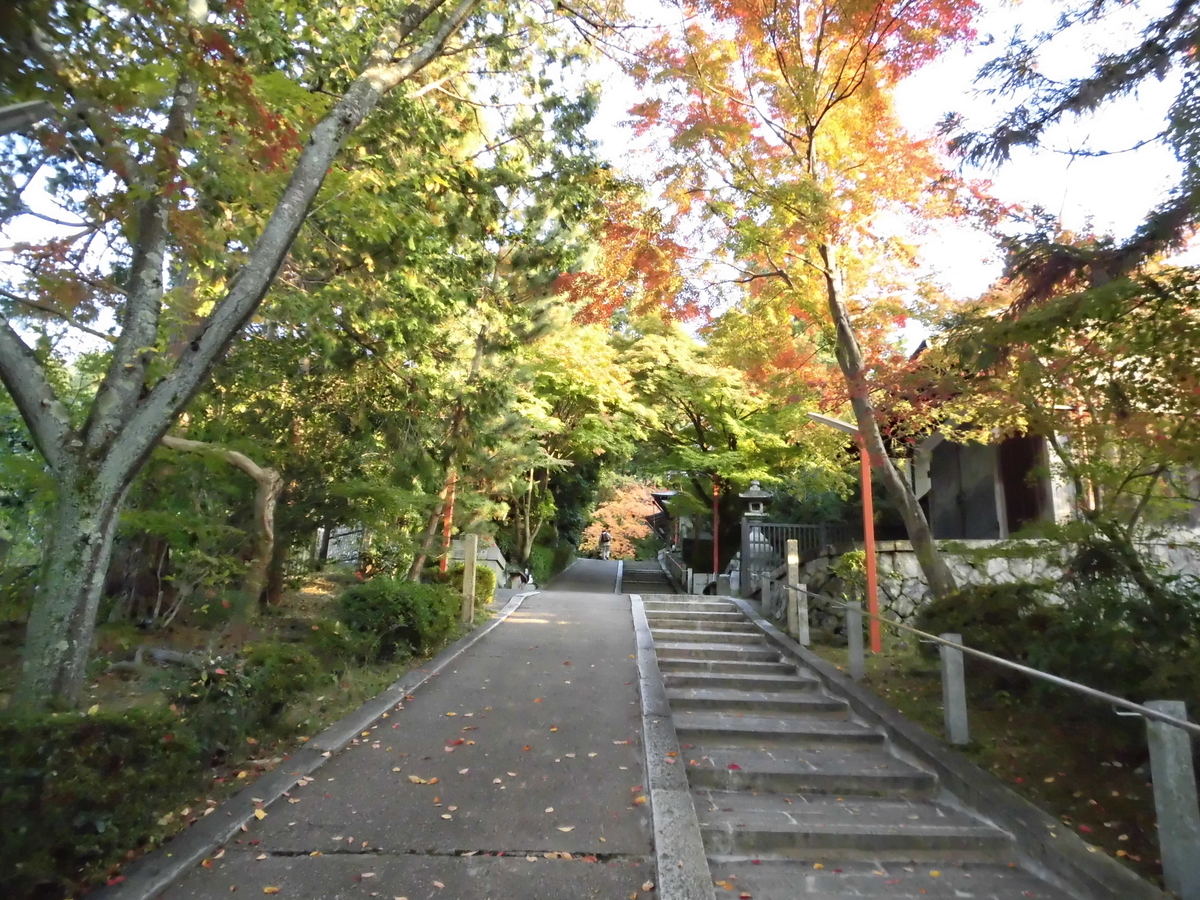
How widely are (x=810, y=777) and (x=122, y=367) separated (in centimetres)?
572

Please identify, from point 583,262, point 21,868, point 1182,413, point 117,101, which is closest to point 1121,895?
point 1182,413

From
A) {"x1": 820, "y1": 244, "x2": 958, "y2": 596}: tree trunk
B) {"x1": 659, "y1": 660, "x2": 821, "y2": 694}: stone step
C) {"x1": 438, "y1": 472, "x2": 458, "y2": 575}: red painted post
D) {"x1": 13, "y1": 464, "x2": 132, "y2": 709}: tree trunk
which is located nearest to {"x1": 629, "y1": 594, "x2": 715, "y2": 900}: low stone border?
{"x1": 659, "y1": 660, "x2": 821, "y2": 694}: stone step

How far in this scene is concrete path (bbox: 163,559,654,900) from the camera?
356cm

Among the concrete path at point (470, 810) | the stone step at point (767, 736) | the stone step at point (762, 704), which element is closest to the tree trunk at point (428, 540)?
the concrete path at point (470, 810)

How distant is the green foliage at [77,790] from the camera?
2.99m

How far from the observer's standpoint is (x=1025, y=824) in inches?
167

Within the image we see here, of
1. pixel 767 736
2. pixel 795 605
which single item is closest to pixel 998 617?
pixel 767 736

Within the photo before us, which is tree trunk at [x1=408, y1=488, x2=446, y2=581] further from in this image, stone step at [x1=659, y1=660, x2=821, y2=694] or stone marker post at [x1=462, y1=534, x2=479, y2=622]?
stone step at [x1=659, y1=660, x2=821, y2=694]

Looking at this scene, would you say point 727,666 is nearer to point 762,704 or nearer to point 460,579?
point 762,704

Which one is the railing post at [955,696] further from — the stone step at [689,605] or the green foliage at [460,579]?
the green foliage at [460,579]

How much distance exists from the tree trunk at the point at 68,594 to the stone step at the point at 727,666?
614cm

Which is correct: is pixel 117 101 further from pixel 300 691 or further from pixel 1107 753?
pixel 1107 753

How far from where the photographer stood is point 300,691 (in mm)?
5820

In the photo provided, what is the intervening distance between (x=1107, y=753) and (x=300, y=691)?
6179 mm
